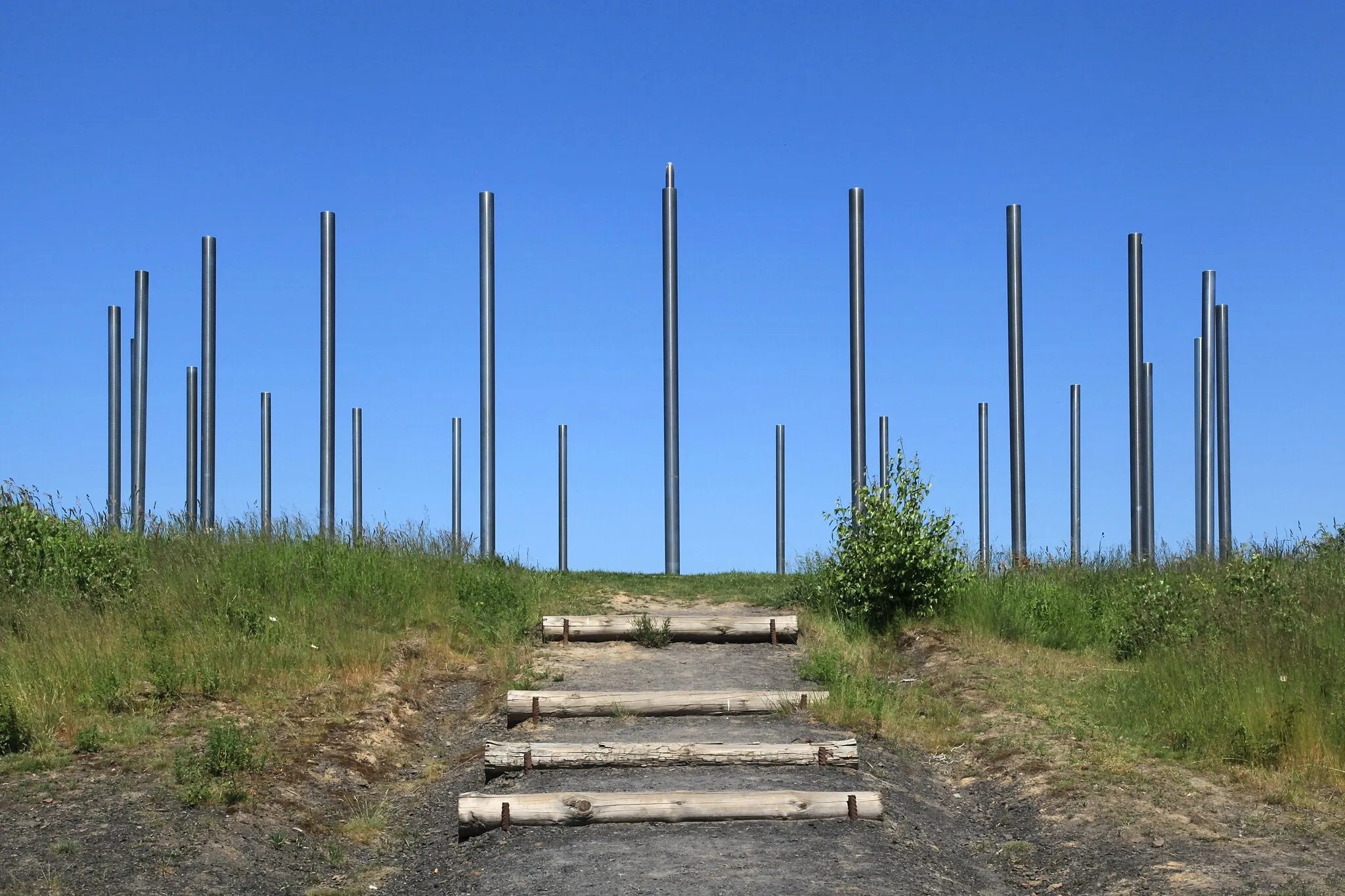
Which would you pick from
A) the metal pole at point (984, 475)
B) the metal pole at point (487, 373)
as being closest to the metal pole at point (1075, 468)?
the metal pole at point (984, 475)

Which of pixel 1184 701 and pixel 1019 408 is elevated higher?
pixel 1019 408

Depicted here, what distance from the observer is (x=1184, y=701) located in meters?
11.0

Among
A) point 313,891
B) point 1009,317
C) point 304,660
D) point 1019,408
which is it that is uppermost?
point 1009,317

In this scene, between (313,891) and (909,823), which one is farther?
(909,823)

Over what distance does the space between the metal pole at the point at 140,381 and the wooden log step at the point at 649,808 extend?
55.5 feet

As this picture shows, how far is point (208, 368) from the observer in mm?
20828

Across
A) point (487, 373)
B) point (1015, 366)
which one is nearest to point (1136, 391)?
point (1015, 366)

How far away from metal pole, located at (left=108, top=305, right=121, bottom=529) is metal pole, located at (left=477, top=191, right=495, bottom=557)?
10.2 meters

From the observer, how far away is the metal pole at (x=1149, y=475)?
2117 centimetres

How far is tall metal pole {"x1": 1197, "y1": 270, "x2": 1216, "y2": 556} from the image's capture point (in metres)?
26.7

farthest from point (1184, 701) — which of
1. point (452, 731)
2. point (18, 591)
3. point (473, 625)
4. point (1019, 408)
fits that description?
point (18, 591)

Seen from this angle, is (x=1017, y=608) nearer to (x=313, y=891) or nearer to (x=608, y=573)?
(x=608, y=573)

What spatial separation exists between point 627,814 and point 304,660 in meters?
4.61

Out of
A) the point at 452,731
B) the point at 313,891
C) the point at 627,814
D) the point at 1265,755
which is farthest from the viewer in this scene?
the point at 452,731
